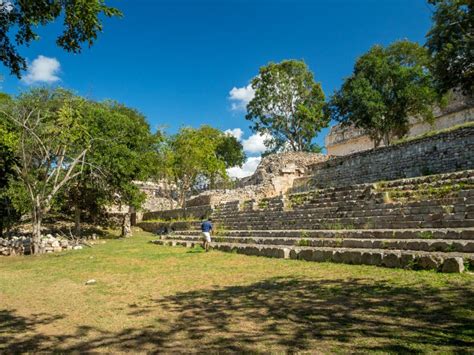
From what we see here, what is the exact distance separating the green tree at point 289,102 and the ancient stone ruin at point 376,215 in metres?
14.6

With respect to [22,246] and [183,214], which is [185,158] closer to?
[183,214]

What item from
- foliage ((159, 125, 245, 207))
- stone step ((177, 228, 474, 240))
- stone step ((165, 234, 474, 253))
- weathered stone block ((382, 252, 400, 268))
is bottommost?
weathered stone block ((382, 252, 400, 268))

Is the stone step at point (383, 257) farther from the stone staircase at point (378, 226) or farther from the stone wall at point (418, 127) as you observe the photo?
the stone wall at point (418, 127)

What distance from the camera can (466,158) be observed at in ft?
52.1

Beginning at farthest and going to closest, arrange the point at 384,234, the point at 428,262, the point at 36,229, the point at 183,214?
the point at 183,214, the point at 36,229, the point at 384,234, the point at 428,262

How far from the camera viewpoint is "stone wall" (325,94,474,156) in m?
26.5

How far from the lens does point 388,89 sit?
25.5m

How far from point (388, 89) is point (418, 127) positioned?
786cm

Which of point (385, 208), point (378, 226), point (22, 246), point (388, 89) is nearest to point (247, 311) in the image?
point (378, 226)

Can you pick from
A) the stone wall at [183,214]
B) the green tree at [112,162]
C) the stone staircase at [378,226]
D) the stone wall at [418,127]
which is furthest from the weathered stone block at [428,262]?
the stone wall at [418,127]

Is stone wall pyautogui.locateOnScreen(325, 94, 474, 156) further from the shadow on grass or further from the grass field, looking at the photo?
the shadow on grass

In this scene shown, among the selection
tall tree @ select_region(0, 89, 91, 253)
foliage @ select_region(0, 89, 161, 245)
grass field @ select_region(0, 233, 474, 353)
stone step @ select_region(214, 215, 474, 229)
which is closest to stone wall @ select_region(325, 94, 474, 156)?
stone step @ select_region(214, 215, 474, 229)

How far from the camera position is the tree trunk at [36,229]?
14977 mm

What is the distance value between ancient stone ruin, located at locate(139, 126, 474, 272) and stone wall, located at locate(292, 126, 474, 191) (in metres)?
0.05
